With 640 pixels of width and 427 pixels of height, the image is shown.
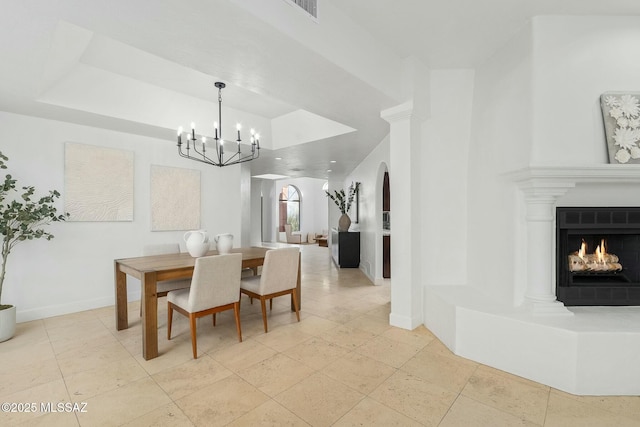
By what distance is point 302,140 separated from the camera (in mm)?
4629

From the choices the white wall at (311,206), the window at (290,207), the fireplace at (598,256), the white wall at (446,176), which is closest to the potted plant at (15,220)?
Answer: the white wall at (446,176)

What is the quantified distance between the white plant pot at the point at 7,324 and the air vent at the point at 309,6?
12.2 feet

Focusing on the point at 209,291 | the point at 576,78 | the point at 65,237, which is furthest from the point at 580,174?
the point at 65,237

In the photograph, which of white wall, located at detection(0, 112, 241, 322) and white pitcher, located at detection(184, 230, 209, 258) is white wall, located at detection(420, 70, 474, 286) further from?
white wall, located at detection(0, 112, 241, 322)

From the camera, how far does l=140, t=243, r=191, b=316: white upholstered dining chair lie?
327 cm

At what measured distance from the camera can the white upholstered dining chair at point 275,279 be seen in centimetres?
301

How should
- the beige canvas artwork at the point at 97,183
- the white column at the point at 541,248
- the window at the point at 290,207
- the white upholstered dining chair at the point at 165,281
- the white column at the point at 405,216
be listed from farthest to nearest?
the window at the point at 290,207, the beige canvas artwork at the point at 97,183, the white upholstered dining chair at the point at 165,281, the white column at the point at 405,216, the white column at the point at 541,248

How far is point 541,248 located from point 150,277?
3117 millimetres

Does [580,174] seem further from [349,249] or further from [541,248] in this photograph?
[349,249]

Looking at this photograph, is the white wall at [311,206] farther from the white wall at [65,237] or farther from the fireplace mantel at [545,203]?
the fireplace mantel at [545,203]

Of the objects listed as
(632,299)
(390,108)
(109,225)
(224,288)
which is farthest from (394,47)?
(109,225)

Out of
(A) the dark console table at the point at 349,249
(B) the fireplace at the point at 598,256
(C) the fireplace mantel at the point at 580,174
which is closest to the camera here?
(C) the fireplace mantel at the point at 580,174

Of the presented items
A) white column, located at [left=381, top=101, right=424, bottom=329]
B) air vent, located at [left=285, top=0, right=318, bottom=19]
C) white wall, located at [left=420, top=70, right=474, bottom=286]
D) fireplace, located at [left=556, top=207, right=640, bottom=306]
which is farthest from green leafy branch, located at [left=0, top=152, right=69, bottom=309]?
fireplace, located at [left=556, top=207, right=640, bottom=306]

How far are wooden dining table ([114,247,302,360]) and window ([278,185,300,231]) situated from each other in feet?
31.9
